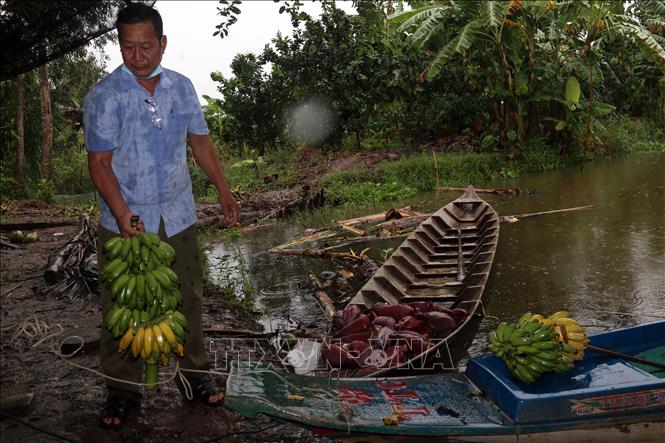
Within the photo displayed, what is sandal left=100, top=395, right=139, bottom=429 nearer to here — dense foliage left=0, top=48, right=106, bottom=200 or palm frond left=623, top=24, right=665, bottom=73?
dense foliage left=0, top=48, right=106, bottom=200

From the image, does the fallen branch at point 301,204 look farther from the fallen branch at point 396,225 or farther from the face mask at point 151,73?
the face mask at point 151,73

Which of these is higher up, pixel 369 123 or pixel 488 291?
pixel 369 123

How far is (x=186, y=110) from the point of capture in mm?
2969

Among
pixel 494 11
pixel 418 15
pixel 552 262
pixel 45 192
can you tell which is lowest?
pixel 552 262

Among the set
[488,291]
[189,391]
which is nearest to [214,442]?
[189,391]

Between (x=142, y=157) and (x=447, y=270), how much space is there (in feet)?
15.1

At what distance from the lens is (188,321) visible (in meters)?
3.10

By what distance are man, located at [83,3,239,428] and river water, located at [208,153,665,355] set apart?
275 cm

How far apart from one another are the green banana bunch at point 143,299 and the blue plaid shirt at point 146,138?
29cm

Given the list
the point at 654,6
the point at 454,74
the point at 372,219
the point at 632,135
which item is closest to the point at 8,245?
the point at 372,219

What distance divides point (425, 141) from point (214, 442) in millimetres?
14399

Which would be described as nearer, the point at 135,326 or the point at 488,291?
the point at 135,326

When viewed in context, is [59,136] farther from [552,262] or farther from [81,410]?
[81,410]

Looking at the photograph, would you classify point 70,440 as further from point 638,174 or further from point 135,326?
point 638,174
